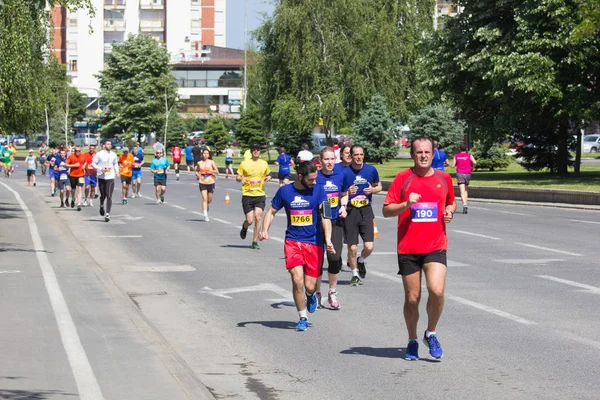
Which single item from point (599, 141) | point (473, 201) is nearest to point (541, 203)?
point (473, 201)

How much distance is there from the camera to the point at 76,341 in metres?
9.58

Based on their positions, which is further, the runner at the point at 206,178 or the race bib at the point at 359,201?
the runner at the point at 206,178

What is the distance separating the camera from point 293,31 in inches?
2478

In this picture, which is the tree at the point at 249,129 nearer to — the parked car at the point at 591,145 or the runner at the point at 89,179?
the parked car at the point at 591,145

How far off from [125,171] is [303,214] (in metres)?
24.8

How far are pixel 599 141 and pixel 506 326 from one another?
3362 inches

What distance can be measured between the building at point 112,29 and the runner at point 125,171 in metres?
95.6

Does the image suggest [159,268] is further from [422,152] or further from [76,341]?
[422,152]

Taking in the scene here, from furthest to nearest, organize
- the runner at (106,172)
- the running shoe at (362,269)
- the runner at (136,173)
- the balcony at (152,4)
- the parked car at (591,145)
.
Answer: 1. the balcony at (152,4)
2. the parked car at (591,145)
3. the runner at (136,173)
4. the runner at (106,172)
5. the running shoe at (362,269)

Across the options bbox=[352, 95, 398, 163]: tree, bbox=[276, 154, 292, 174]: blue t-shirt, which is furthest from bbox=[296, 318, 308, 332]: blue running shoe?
bbox=[352, 95, 398, 163]: tree

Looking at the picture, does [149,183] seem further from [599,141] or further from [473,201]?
[599,141]

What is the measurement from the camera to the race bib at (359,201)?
46.3ft

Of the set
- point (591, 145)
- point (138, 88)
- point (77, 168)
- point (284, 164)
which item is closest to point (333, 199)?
point (77, 168)

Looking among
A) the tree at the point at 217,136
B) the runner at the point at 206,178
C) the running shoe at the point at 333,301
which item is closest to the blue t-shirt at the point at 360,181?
the running shoe at the point at 333,301
